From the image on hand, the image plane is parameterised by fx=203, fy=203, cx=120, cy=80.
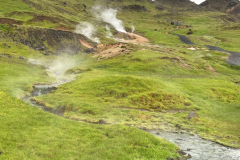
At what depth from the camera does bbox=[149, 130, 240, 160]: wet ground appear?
19531 millimetres

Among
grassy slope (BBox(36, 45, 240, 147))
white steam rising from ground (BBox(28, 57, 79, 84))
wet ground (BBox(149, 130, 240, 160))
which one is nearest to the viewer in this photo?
wet ground (BBox(149, 130, 240, 160))

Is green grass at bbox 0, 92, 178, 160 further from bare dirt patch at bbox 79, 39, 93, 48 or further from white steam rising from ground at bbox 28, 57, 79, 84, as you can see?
bare dirt patch at bbox 79, 39, 93, 48

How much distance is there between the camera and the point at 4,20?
3607 inches

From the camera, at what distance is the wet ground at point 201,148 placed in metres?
19.5

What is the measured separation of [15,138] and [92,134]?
6.86m

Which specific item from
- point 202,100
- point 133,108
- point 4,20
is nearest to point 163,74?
point 202,100

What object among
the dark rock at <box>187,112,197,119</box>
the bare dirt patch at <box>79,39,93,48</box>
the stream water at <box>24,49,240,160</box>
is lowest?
the stream water at <box>24,49,240,160</box>

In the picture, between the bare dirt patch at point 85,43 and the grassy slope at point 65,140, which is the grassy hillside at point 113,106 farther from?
the bare dirt patch at point 85,43

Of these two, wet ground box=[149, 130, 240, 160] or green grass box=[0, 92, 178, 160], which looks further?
wet ground box=[149, 130, 240, 160]

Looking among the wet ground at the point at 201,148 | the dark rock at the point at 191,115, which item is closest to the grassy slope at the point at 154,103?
the dark rock at the point at 191,115

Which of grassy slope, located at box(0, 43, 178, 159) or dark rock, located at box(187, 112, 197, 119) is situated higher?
grassy slope, located at box(0, 43, 178, 159)

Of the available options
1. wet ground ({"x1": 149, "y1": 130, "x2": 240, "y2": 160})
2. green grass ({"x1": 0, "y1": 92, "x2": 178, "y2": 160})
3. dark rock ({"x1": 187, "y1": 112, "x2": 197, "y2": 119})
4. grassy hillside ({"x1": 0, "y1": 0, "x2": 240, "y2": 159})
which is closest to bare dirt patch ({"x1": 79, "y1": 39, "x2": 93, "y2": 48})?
grassy hillside ({"x1": 0, "y1": 0, "x2": 240, "y2": 159})

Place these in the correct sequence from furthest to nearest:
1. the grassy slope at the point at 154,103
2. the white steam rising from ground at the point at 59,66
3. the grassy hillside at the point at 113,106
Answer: the white steam rising from ground at the point at 59,66 → the grassy slope at the point at 154,103 → the grassy hillside at the point at 113,106

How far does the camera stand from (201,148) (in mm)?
21391
